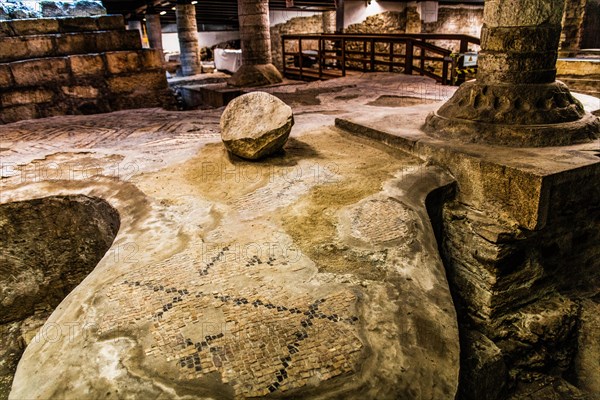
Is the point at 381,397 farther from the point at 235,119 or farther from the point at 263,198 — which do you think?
the point at 235,119

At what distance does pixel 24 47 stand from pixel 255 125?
469 cm

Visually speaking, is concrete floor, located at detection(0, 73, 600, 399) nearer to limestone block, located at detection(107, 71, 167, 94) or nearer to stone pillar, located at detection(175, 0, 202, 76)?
limestone block, located at detection(107, 71, 167, 94)

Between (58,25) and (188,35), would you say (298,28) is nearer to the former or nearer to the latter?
(188,35)

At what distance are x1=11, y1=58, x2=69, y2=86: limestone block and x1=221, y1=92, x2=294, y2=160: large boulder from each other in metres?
4.04

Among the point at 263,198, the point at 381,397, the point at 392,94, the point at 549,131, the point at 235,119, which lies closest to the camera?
the point at 381,397

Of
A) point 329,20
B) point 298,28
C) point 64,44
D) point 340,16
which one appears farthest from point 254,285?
point 329,20

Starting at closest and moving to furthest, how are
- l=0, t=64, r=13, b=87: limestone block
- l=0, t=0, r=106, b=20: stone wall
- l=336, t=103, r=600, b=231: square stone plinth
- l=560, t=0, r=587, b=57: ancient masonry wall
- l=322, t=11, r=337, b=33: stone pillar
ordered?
l=336, t=103, r=600, b=231: square stone plinth < l=0, t=64, r=13, b=87: limestone block < l=0, t=0, r=106, b=20: stone wall < l=560, t=0, r=587, b=57: ancient masonry wall < l=322, t=11, r=337, b=33: stone pillar

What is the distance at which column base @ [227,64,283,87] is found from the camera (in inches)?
342

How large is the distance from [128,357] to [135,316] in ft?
0.80

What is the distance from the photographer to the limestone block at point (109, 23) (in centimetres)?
661

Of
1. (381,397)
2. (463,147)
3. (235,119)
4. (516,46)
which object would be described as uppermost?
(516,46)

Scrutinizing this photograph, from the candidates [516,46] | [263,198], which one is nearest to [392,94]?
[516,46]

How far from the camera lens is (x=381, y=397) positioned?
4.60 ft

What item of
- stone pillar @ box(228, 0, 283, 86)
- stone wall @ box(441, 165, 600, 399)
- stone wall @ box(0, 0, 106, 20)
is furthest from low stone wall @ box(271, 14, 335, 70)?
stone wall @ box(441, 165, 600, 399)
